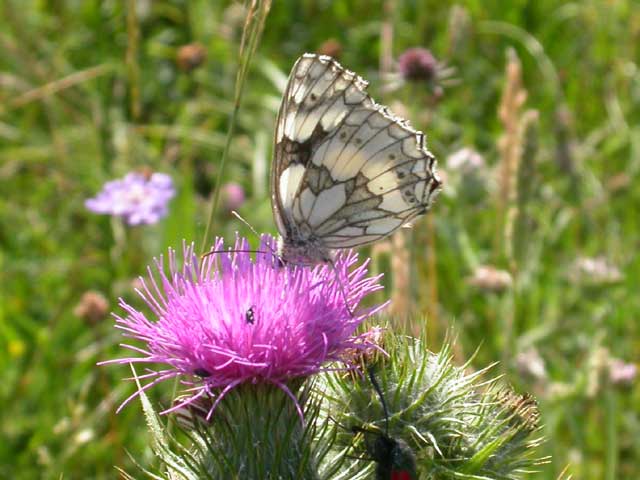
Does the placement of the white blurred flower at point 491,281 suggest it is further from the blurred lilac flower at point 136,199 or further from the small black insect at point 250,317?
the small black insect at point 250,317

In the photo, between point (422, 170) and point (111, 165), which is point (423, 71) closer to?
point (422, 170)

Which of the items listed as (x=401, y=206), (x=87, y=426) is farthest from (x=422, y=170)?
(x=87, y=426)

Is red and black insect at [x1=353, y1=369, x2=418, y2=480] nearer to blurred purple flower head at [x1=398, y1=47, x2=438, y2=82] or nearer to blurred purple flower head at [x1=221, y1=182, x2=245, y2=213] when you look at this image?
blurred purple flower head at [x1=398, y1=47, x2=438, y2=82]

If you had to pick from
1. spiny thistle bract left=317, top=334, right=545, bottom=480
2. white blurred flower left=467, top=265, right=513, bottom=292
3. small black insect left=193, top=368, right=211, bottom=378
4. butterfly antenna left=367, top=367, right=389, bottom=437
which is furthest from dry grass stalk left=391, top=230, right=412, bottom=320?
small black insect left=193, top=368, right=211, bottom=378

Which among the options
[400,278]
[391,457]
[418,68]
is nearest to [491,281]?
[400,278]

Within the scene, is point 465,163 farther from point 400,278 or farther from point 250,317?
point 250,317
